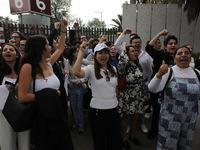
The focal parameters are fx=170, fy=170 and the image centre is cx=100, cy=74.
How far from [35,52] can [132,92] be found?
1.79m

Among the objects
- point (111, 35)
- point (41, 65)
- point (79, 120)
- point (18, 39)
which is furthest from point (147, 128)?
point (111, 35)

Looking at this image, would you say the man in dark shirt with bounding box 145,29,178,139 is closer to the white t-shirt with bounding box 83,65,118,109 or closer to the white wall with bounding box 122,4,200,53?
the white t-shirt with bounding box 83,65,118,109

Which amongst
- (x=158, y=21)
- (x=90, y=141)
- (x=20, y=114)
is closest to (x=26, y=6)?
(x=158, y=21)

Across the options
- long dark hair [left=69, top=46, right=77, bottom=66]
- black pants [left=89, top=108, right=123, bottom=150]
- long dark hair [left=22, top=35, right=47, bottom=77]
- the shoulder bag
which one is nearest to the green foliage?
long dark hair [left=69, top=46, right=77, bottom=66]

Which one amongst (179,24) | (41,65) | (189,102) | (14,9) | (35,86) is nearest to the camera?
(35,86)

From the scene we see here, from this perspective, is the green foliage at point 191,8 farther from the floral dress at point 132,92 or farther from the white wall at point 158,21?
the floral dress at point 132,92

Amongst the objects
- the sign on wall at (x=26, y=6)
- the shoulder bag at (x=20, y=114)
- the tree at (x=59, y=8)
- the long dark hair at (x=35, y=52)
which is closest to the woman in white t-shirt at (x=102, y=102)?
the long dark hair at (x=35, y=52)

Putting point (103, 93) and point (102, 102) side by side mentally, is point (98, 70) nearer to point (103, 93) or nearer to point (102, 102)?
point (103, 93)

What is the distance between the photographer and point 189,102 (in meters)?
2.14

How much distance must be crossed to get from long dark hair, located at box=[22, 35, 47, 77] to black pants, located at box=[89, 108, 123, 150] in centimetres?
96

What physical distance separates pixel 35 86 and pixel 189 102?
72.6 inches

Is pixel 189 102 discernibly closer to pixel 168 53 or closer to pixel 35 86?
pixel 168 53

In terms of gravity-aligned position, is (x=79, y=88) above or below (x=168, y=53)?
below

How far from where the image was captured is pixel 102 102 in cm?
228
